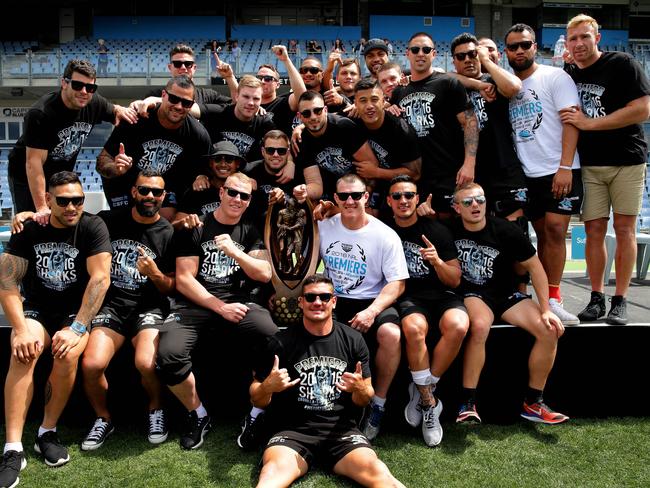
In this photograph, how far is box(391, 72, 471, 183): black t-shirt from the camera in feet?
15.5

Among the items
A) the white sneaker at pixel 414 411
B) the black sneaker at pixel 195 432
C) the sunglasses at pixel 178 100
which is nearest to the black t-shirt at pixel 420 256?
the white sneaker at pixel 414 411

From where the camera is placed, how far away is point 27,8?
25.4 meters

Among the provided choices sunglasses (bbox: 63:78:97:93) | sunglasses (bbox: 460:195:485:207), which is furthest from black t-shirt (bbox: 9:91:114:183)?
sunglasses (bbox: 460:195:485:207)

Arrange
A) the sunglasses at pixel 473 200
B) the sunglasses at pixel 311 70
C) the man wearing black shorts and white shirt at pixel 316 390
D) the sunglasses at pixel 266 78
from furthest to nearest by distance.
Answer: the sunglasses at pixel 311 70 → the sunglasses at pixel 266 78 → the sunglasses at pixel 473 200 → the man wearing black shorts and white shirt at pixel 316 390

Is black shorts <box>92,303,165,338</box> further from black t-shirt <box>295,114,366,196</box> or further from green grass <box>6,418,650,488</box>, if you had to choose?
black t-shirt <box>295,114,366,196</box>

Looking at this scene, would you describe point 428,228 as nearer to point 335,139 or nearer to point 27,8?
point 335,139

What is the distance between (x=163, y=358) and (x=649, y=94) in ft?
13.7

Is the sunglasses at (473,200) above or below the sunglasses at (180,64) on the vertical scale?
below

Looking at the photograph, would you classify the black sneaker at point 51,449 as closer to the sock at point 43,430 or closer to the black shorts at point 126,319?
the sock at point 43,430

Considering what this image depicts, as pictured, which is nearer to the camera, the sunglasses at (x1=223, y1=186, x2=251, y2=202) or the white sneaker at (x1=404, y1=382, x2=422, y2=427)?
the white sneaker at (x1=404, y1=382, x2=422, y2=427)

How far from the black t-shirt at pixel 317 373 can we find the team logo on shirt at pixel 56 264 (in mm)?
1557

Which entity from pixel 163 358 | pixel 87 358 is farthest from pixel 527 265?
pixel 87 358

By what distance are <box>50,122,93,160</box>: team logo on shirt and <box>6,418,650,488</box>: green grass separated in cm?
220

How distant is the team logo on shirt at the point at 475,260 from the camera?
4.28m
